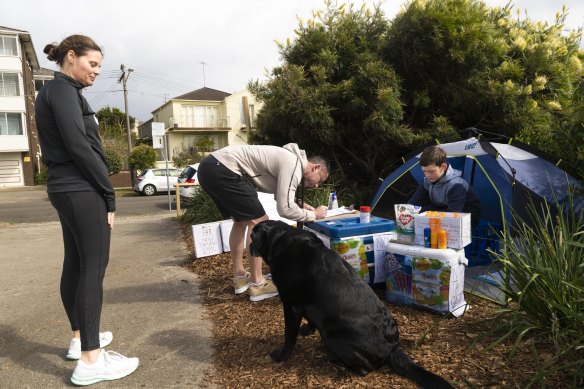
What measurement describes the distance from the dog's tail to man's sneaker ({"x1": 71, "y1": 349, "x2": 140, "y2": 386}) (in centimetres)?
163

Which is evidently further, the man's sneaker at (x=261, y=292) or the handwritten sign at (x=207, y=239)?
the handwritten sign at (x=207, y=239)

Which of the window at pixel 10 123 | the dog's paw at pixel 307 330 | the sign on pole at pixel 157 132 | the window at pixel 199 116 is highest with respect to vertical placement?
the window at pixel 199 116

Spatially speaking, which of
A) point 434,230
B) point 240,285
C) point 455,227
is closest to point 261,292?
point 240,285

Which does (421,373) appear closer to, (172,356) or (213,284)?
(172,356)

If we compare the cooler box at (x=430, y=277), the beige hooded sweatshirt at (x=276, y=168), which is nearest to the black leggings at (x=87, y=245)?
the beige hooded sweatshirt at (x=276, y=168)

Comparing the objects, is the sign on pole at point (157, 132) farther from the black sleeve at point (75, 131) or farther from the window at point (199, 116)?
the window at point (199, 116)

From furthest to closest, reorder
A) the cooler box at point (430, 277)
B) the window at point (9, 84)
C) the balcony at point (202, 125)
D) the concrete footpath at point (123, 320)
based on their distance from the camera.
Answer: the balcony at point (202, 125) < the window at point (9, 84) < the cooler box at point (430, 277) < the concrete footpath at point (123, 320)

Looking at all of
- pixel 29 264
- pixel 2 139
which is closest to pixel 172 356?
pixel 29 264

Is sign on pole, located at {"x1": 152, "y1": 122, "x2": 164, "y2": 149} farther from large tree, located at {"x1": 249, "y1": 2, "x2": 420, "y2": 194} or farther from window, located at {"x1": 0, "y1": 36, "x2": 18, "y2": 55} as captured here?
window, located at {"x1": 0, "y1": 36, "x2": 18, "y2": 55}

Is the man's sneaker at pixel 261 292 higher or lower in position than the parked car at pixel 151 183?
lower

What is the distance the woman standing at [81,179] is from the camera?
227 centimetres

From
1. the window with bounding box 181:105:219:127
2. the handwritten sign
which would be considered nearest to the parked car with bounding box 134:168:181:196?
the handwritten sign

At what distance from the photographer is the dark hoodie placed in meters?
4.04

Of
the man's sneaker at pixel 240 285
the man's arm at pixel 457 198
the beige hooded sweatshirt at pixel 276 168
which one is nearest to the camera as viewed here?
the beige hooded sweatshirt at pixel 276 168
